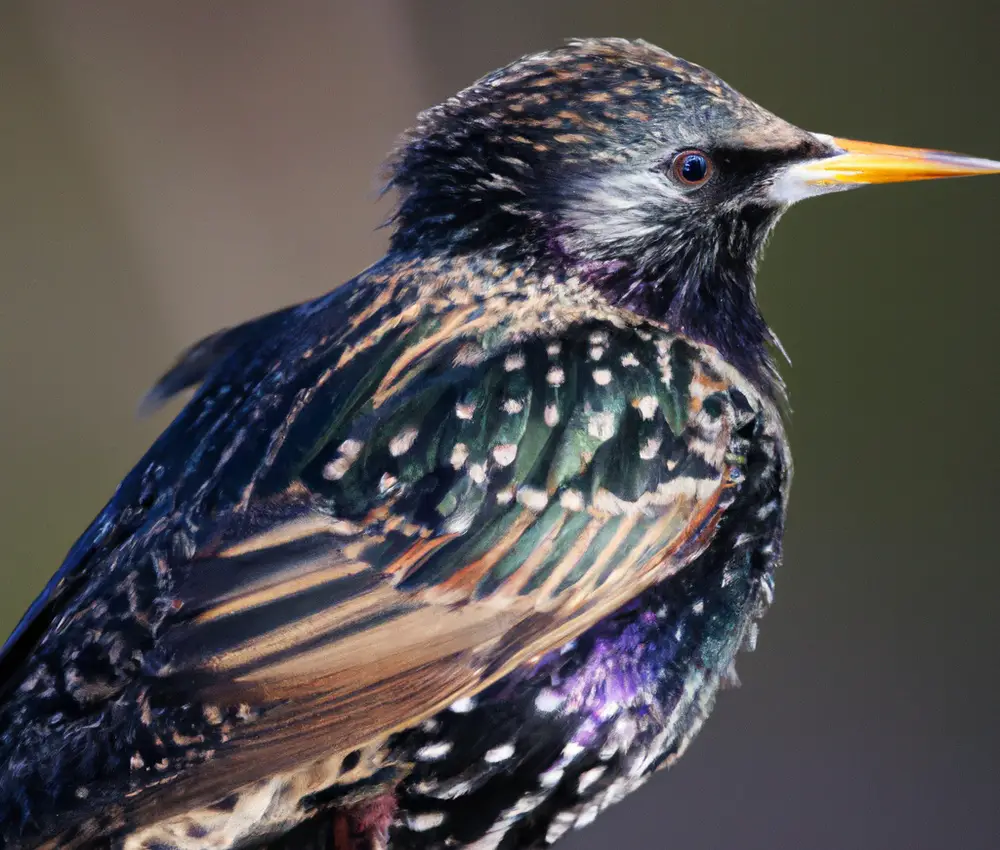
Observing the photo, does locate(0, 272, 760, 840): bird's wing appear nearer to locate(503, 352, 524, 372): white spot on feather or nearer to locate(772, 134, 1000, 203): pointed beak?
locate(503, 352, 524, 372): white spot on feather

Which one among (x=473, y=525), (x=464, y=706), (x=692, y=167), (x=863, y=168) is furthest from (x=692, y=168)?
(x=464, y=706)

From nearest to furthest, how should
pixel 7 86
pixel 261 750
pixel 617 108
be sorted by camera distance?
pixel 261 750 < pixel 617 108 < pixel 7 86

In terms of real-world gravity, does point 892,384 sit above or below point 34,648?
below

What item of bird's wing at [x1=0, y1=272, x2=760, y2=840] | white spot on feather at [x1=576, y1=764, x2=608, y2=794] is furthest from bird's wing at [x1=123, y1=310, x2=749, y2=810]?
white spot on feather at [x1=576, y1=764, x2=608, y2=794]

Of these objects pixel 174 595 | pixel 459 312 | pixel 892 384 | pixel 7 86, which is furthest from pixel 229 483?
pixel 892 384

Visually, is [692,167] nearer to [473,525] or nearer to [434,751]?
[473,525]

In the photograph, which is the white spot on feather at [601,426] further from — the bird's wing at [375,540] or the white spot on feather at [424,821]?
the white spot on feather at [424,821]

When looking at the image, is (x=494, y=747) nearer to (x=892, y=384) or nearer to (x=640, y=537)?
(x=640, y=537)
